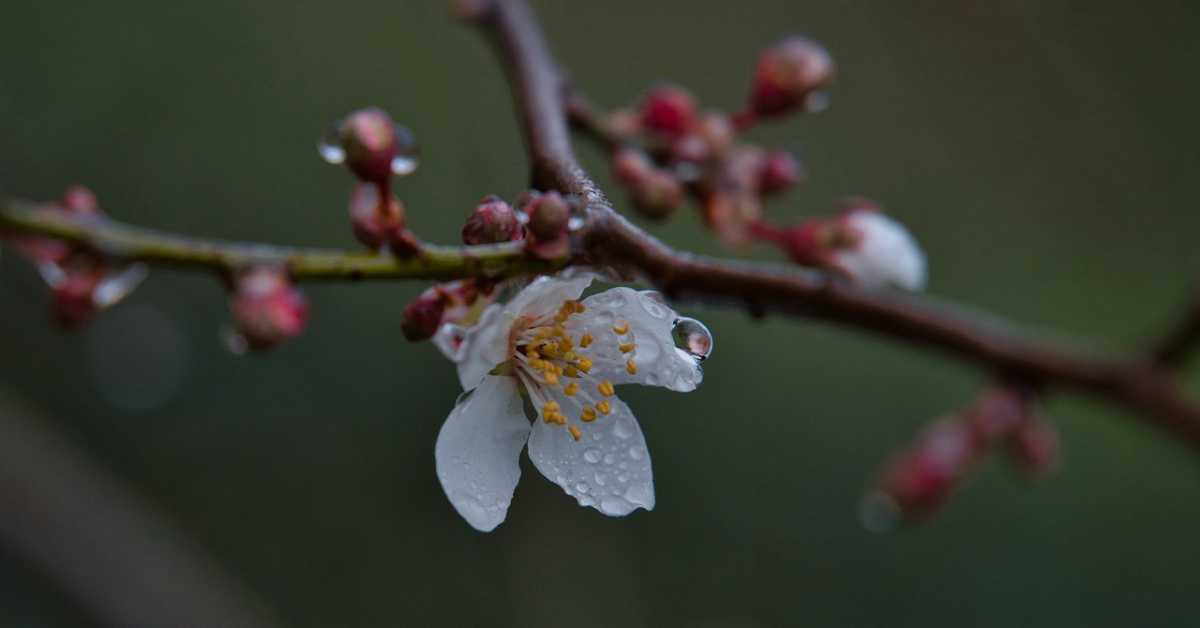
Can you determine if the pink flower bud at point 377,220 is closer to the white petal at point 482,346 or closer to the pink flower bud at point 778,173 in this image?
the white petal at point 482,346

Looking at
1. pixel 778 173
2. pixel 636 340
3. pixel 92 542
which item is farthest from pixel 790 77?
pixel 92 542

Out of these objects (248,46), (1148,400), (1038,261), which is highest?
(248,46)

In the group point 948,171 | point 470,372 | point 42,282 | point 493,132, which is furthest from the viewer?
point 948,171

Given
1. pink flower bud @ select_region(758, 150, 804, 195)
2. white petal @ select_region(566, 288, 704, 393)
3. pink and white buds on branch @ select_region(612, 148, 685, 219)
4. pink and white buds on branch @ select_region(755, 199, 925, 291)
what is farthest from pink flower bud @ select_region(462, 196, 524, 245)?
pink flower bud @ select_region(758, 150, 804, 195)

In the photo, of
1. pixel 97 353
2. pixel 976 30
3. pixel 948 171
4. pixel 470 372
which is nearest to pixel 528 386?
pixel 470 372

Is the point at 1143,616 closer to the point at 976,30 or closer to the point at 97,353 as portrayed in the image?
the point at 976,30

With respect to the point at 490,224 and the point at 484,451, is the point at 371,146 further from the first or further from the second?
the point at 484,451
